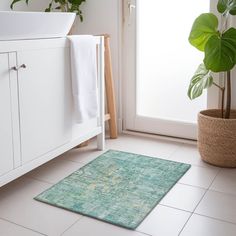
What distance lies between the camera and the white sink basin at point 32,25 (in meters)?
1.53

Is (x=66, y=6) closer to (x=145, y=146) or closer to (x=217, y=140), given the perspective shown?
(x=145, y=146)

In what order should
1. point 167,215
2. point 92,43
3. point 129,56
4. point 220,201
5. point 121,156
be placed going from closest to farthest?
point 167,215 < point 220,201 < point 92,43 < point 121,156 < point 129,56

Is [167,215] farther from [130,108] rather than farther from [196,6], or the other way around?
[196,6]

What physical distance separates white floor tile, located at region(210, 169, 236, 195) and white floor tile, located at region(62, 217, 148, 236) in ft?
2.01

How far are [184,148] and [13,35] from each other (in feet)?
4.64

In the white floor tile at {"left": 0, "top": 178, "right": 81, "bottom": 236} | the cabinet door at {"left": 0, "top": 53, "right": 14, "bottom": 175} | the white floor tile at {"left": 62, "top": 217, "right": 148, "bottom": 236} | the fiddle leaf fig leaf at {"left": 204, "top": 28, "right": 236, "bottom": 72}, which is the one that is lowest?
the white floor tile at {"left": 62, "top": 217, "right": 148, "bottom": 236}

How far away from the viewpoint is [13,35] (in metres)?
1.61

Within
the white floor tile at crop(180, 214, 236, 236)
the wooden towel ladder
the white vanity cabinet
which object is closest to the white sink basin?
the white vanity cabinet

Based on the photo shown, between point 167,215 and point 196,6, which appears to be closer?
point 167,215

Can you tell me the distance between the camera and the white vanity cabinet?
5.28 ft

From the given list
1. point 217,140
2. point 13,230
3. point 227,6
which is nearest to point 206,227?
point 217,140

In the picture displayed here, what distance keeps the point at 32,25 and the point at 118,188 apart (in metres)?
0.92

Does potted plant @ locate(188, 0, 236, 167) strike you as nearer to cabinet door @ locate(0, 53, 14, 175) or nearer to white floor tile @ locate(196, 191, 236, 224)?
white floor tile @ locate(196, 191, 236, 224)

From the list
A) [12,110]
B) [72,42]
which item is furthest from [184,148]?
[12,110]
